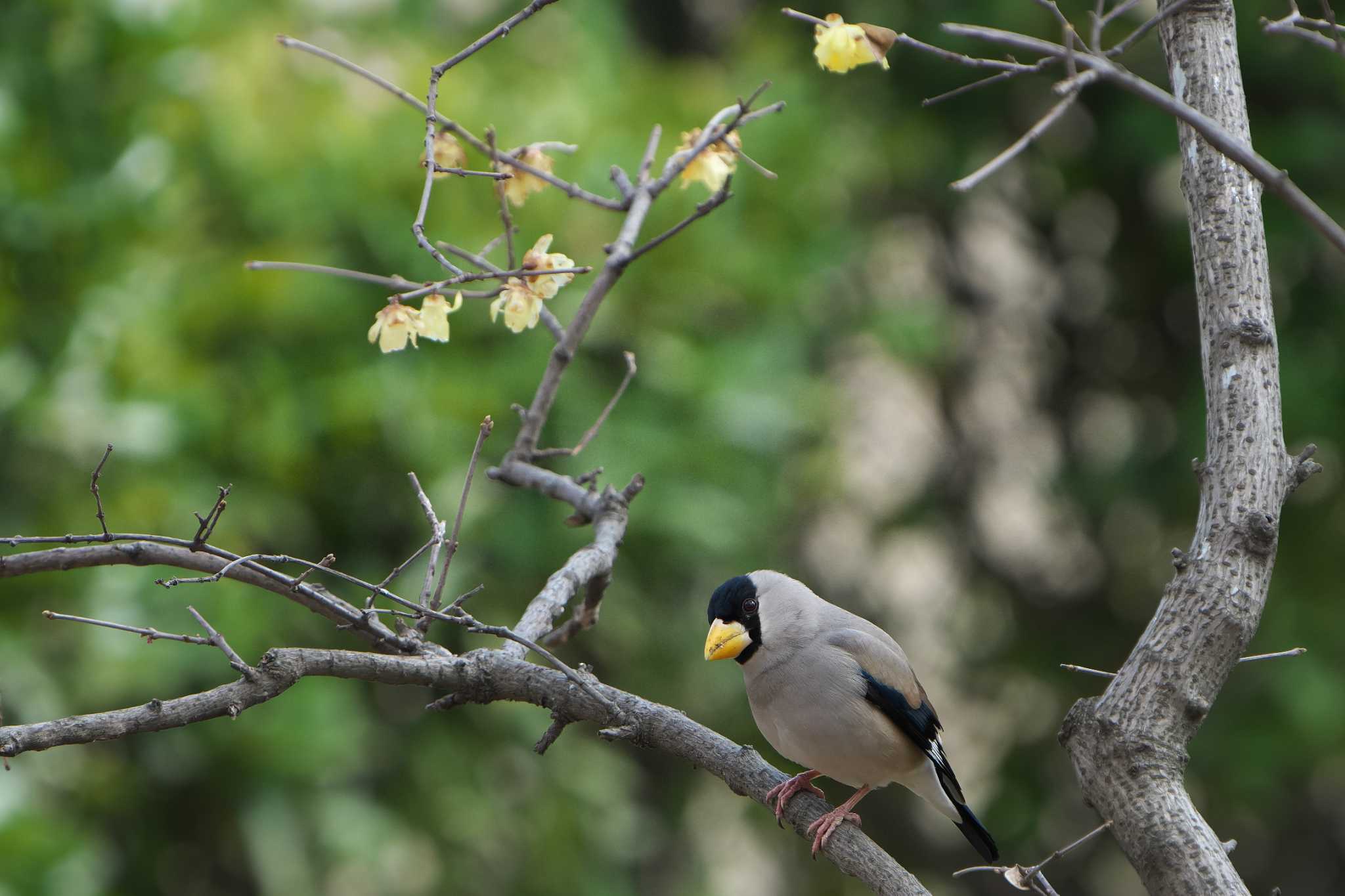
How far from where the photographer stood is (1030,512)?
18.5 ft

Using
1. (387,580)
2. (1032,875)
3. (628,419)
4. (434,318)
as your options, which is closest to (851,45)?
(434,318)

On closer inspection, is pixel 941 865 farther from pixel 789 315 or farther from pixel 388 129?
pixel 388 129

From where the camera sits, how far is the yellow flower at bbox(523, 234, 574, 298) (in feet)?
5.74

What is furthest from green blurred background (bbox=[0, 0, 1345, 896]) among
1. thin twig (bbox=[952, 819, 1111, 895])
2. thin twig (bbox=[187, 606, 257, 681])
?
thin twig (bbox=[952, 819, 1111, 895])

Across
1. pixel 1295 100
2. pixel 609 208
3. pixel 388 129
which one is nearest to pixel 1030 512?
pixel 1295 100

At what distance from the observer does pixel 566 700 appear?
1649 millimetres

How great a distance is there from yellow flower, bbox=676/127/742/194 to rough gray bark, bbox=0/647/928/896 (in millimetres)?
799

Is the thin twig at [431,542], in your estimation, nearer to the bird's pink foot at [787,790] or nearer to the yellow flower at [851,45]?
the bird's pink foot at [787,790]

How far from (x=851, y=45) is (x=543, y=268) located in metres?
0.51

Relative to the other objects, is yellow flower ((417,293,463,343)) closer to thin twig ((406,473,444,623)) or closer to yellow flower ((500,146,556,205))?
thin twig ((406,473,444,623))

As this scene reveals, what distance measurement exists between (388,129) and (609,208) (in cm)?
261

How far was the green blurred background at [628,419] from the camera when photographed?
369 centimetres

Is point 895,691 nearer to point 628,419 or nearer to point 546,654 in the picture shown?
point 546,654

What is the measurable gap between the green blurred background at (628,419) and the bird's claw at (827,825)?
220cm
